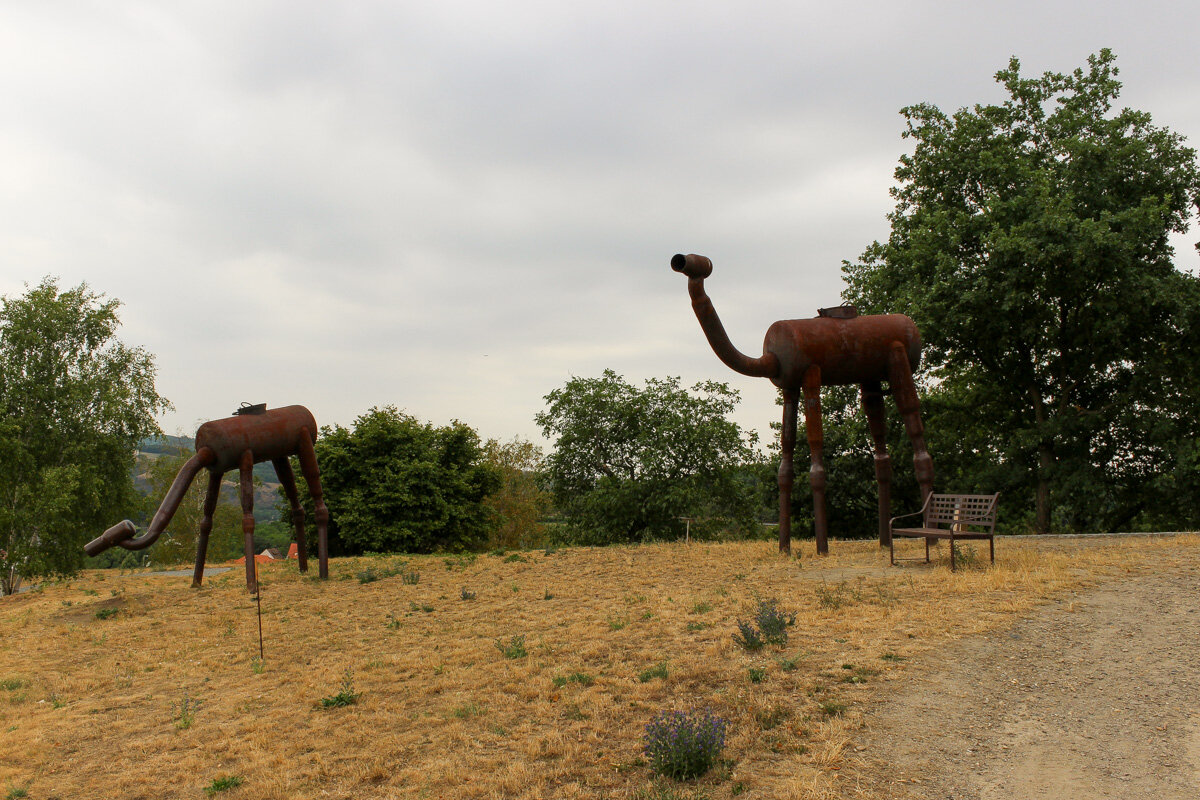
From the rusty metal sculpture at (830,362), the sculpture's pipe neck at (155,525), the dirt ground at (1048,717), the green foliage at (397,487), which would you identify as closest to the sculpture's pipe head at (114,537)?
the sculpture's pipe neck at (155,525)

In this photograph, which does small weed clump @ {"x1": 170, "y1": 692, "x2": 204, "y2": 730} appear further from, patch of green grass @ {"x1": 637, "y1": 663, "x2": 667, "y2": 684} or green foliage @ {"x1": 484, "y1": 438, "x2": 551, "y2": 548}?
green foliage @ {"x1": 484, "y1": 438, "x2": 551, "y2": 548}

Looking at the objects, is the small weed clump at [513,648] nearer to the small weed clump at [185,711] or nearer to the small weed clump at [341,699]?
the small weed clump at [341,699]

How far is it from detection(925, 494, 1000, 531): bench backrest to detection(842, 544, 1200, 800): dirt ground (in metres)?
2.56

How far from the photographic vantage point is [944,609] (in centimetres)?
832

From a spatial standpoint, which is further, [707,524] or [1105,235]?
[707,524]

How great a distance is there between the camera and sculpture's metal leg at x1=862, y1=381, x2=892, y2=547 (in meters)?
13.6

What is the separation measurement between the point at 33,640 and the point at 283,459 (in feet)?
18.0

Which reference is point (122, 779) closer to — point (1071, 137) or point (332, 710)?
point (332, 710)

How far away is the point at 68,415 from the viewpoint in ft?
86.4

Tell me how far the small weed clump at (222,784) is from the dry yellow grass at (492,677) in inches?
4.0

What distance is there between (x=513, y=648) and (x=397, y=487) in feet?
71.2

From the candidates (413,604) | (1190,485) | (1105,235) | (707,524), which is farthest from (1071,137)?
(413,604)

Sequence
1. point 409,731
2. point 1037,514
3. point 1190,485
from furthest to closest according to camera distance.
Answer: point 1037,514, point 1190,485, point 409,731

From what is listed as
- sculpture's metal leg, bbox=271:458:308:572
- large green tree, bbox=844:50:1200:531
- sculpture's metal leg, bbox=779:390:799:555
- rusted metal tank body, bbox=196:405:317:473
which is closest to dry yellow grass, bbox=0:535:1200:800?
sculpture's metal leg, bbox=779:390:799:555
